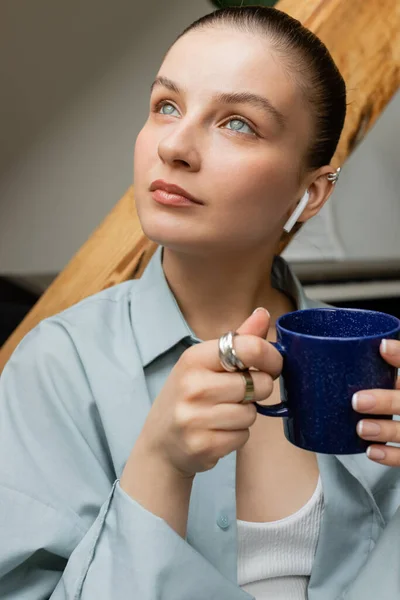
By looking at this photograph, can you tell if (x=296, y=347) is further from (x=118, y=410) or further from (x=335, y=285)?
(x=335, y=285)

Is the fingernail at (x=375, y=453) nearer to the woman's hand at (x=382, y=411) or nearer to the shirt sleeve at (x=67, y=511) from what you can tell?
the woman's hand at (x=382, y=411)

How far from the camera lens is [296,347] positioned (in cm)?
71

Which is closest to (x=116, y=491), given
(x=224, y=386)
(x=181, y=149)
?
(x=224, y=386)

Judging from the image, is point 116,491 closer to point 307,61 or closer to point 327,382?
point 327,382

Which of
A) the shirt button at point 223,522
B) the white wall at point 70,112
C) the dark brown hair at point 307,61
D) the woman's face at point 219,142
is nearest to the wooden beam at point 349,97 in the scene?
the dark brown hair at point 307,61

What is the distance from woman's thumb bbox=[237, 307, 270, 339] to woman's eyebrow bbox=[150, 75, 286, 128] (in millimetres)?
317

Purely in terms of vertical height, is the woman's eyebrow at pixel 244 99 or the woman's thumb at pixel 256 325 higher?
the woman's eyebrow at pixel 244 99

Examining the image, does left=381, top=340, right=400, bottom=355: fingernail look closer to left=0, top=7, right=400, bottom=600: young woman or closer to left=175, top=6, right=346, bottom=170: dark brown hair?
left=0, top=7, right=400, bottom=600: young woman

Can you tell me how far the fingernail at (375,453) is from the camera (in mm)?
752

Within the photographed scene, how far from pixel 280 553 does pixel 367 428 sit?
317 millimetres

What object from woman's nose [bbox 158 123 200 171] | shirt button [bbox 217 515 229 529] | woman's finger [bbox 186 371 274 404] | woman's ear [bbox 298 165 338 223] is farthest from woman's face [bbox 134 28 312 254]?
shirt button [bbox 217 515 229 529]

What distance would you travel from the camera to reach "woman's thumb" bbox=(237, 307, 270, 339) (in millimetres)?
720

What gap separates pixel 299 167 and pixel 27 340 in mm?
455

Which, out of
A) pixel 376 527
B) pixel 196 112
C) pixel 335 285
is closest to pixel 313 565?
pixel 376 527
